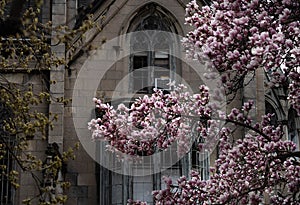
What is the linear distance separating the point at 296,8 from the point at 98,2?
7394mm

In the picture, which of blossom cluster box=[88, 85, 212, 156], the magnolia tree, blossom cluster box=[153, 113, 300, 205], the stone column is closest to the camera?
the magnolia tree

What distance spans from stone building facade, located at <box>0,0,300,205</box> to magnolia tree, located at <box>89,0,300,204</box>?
2.28 meters

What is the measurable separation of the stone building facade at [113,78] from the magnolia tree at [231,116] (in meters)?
2.28

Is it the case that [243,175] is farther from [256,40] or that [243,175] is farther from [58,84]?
[58,84]

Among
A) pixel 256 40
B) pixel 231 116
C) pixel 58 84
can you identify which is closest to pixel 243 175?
pixel 231 116

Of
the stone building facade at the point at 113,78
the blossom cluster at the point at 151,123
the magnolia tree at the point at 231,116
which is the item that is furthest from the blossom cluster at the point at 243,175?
the stone building facade at the point at 113,78

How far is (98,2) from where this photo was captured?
17594 mm

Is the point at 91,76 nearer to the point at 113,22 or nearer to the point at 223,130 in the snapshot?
the point at 113,22

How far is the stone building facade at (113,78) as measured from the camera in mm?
16383

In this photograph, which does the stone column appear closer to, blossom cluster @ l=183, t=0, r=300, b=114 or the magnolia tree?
the magnolia tree

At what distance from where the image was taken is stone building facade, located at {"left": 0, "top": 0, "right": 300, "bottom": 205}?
16383mm

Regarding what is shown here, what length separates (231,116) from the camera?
12648 millimetres

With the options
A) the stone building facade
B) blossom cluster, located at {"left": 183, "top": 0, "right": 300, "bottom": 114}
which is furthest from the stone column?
blossom cluster, located at {"left": 183, "top": 0, "right": 300, "bottom": 114}

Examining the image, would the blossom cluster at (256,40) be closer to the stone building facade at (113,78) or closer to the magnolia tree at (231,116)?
the magnolia tree at (231,116)
